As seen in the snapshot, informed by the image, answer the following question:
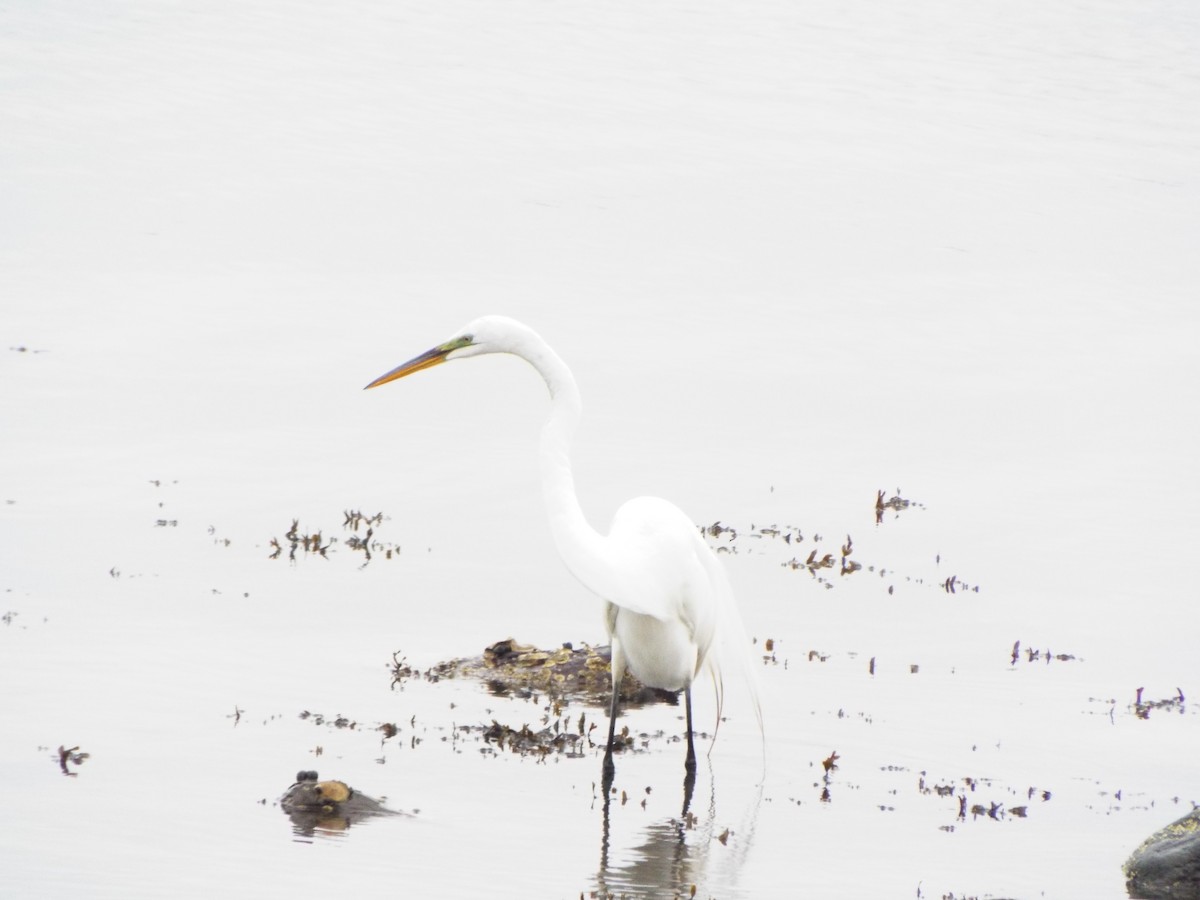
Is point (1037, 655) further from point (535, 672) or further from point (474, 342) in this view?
point (474, 342)

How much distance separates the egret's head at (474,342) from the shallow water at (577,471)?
5.30ft

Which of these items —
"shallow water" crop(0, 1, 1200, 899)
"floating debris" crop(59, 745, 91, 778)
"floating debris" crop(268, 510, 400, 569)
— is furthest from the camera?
"floating debris" crop(268, 510, 400, 569)

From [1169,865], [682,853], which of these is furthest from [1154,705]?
[682,853]

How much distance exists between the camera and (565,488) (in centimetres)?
737

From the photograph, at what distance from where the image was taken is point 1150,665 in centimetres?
936

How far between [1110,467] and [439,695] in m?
6.72

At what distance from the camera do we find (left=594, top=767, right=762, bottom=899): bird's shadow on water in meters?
6.45

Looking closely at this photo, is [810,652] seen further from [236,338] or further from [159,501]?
[236,338]

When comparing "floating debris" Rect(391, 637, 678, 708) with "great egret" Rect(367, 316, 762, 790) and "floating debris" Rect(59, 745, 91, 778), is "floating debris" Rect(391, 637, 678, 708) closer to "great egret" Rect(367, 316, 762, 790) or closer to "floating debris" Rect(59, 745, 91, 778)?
"great egret" Rect(367, 316, 762, 790)

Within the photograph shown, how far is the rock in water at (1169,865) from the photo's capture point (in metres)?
6.34

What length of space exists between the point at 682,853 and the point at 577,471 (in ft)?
17.1

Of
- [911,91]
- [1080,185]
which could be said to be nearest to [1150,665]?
[1080,185]

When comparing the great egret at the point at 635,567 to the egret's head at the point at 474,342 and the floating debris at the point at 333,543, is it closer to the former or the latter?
the egret's head at the point at 474,342

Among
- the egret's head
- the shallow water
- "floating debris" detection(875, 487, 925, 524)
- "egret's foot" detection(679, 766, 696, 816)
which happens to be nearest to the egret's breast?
the shallow water
